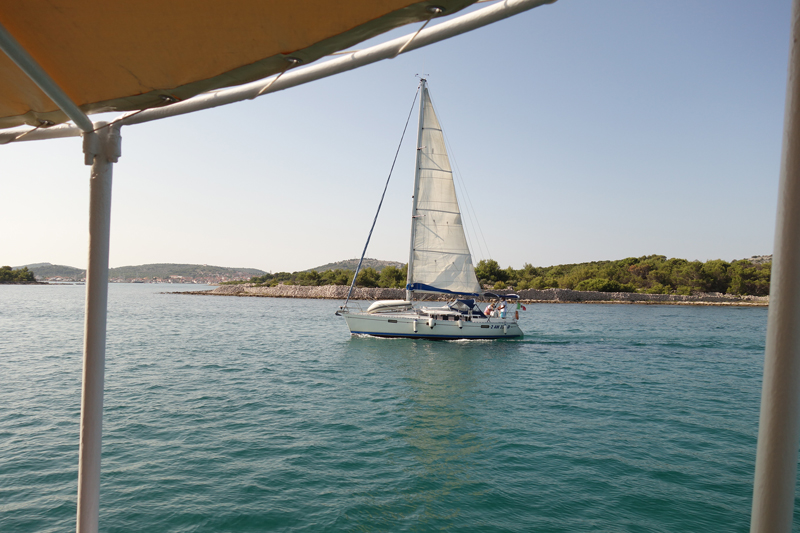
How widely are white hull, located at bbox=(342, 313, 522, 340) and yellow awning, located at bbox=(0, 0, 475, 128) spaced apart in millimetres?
23167

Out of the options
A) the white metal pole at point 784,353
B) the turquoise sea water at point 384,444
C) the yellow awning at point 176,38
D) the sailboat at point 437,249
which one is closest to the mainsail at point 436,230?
the sailboat at point 437,249

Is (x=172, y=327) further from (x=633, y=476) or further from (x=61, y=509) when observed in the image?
(x=633, y=476)

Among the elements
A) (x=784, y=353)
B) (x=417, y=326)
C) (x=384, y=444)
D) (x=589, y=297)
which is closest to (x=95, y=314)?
(x=784, y=353)

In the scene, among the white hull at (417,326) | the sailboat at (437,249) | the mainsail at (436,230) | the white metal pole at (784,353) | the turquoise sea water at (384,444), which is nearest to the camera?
the white metal pole at (784,353)

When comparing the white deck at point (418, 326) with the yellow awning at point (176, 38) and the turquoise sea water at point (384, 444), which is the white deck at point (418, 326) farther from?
the yellow awning at point (176, 38)

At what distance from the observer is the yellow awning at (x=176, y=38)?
1.60 m

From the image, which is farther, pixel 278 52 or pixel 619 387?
pixel 619 387

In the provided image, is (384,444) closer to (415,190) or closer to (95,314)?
(95,314)

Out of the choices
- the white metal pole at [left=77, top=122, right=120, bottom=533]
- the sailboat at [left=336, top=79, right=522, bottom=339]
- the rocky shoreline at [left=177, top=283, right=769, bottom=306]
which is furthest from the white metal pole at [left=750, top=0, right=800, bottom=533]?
the rocky shoreline at [left=177, top=283, right=769, bottom=306]

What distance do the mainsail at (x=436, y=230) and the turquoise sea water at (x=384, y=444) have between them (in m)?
6.98

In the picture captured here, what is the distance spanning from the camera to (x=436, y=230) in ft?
88.1

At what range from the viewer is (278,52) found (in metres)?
1.84

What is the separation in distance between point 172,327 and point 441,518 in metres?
32.7

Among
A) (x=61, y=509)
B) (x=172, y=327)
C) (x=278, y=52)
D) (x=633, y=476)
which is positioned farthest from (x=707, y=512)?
(x=172, y=327)
